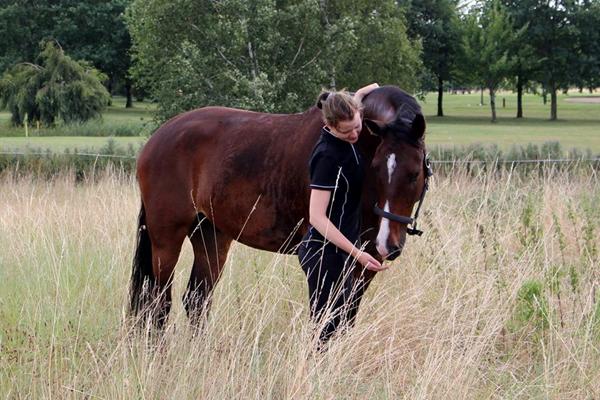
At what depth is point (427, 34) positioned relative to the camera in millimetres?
55094

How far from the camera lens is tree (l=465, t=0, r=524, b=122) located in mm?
49469

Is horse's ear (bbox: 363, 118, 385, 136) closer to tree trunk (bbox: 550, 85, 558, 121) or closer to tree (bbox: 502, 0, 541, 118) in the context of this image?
tree trunk (bbox: 550, 85, 558, 121)

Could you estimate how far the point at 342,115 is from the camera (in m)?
3.52

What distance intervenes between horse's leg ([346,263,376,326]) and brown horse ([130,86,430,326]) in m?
0.01

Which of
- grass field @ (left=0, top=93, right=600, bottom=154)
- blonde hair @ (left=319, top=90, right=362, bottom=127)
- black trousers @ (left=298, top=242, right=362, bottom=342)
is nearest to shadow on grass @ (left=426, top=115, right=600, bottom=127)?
grass field @ (left=0, top=93, right=600, bottom=154)

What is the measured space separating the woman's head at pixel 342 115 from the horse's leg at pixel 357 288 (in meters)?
0.69

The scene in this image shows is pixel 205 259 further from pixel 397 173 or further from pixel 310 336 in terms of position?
pixel 397 173

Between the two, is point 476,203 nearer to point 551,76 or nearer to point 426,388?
point 426,388

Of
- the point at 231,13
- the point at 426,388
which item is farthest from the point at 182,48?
the point at 426,388

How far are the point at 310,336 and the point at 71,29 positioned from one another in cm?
5336

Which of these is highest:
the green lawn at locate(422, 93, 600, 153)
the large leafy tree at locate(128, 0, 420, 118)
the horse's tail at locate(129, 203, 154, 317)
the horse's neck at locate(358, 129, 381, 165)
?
the large leafy tree at locate(128, 0, 420, 118)

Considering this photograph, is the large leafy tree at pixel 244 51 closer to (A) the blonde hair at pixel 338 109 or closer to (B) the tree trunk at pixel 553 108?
(A) the blonde hair at pixel 338 109

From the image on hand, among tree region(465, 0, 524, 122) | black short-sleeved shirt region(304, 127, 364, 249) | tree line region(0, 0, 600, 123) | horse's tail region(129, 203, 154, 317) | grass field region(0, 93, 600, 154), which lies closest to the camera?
black short-sleeved shirt region(304, 127, 364, 249)

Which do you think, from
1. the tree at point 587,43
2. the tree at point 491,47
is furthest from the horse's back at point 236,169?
the tree at point 587,43
